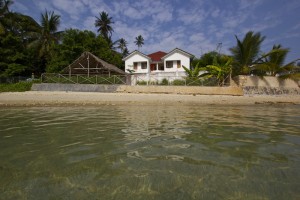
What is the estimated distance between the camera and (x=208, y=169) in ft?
12.0

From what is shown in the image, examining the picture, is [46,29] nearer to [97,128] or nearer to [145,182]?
[97,128]

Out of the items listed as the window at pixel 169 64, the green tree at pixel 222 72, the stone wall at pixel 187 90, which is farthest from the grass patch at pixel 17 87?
the window at pixel 169 64

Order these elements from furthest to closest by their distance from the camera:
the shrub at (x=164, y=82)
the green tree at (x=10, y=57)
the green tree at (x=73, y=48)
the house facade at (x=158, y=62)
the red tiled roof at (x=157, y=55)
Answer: the red tiled roof at (x=157, y=55)
the house facade at (x=158, y=62)
the green tree at (x=73, y=48)
the green tree at (x=10, y=57)
the shrub at (x=164, y=82)

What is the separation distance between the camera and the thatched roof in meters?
26.5

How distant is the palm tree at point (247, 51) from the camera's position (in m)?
22.7

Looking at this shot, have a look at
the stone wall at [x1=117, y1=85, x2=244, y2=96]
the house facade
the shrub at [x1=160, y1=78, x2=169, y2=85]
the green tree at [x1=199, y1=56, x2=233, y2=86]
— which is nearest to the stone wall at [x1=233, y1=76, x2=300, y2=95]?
the stone wall at [x1=117, y1=85, x2=244, y2=96]

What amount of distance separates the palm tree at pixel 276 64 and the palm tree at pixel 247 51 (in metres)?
0.89

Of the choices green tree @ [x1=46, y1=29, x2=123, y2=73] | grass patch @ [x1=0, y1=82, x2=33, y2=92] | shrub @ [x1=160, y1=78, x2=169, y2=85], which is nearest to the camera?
grass patch @ [x1=0, y1=82, x2=33, y2=92]

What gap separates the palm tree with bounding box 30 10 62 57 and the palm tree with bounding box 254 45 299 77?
31.4 m

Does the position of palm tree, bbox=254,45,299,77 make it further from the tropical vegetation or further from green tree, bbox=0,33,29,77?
green tree, bbox=0,33,29,77

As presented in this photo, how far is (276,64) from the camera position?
2211cm

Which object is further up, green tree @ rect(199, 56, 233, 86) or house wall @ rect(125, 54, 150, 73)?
house wall @ rect(125, 54, 150, 73)

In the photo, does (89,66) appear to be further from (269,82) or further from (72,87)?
(269,82)

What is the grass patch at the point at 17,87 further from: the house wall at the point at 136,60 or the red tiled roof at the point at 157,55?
the red tiled roof at the point at 157,55
